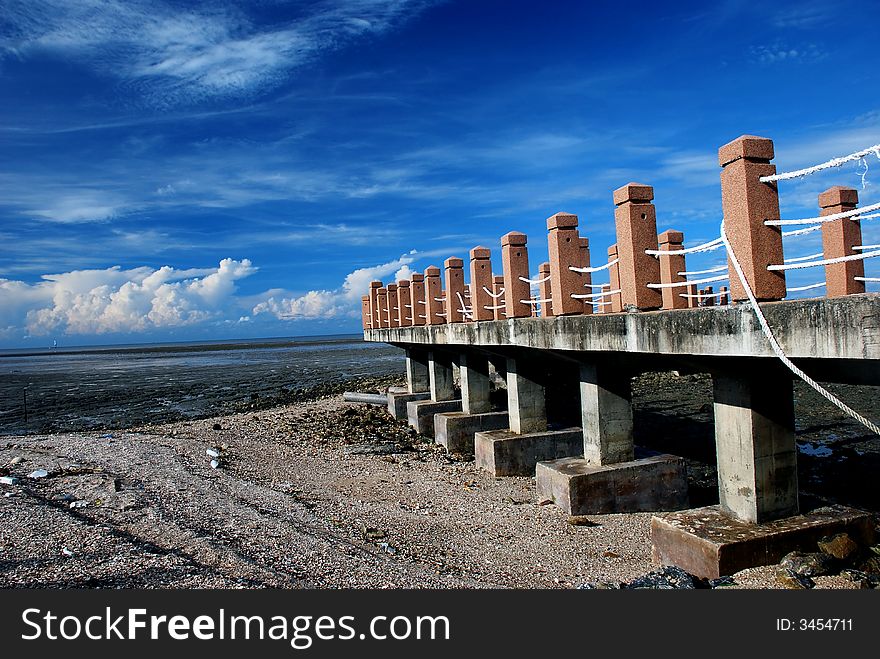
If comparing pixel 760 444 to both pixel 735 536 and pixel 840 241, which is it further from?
pixel 840 241

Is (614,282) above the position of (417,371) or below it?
above

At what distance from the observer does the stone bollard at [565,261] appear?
870 centimetres

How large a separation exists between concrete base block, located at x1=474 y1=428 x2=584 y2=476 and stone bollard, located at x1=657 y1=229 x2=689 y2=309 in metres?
4.77

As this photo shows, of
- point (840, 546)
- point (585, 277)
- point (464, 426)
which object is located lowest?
point (840, 546)

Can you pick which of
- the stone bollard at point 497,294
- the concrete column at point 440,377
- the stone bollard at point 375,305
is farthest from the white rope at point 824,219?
the stone bollard at point 375,305

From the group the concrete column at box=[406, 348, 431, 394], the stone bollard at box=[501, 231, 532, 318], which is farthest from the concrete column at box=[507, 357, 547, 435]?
the concrete column at box=[406, 348, 431, 394]

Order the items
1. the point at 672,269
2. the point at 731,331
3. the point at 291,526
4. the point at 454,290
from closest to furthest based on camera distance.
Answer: the point at 731,331 < the point at 672,269 < the point at 291,526 < the point at 454,290

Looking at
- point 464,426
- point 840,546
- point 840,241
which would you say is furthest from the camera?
point 464,426

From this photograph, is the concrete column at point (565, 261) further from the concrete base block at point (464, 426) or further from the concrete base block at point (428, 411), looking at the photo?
the concrete base block at point (428, 411)

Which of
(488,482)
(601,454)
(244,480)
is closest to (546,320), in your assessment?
(601,454)

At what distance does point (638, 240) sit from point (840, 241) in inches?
98.3

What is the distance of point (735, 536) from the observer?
704cm

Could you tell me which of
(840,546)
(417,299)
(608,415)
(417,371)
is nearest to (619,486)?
(608,415)

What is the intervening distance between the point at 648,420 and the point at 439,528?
1261 centimetres
